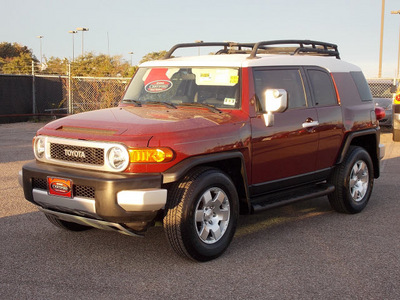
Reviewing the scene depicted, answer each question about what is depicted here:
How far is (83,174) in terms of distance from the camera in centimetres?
Answer: 505

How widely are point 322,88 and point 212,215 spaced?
243 centimetres

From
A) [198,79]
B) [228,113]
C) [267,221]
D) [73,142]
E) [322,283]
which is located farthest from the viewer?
[267,221]

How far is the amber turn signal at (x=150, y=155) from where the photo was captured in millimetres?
4883

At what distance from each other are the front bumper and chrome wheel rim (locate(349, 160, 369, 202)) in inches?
128

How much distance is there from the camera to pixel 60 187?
202 inches

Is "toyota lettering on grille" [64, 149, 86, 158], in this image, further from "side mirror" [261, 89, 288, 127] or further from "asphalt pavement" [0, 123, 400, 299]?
"side mirror" [261, 89, 288, 127]

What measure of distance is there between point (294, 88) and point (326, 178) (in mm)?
1247

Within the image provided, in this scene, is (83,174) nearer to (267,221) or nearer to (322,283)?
(322,283)

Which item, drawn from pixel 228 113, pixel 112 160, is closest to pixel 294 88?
pixel 228 113

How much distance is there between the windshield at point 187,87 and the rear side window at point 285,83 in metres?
0.27

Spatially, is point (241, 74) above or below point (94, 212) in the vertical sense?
above

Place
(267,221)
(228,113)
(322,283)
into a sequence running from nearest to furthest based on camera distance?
(322,283) < (228,113) < (267,221)

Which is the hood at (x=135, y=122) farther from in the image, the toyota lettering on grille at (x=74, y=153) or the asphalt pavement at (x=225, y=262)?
the asphalt pavement at (x=225, y=262)

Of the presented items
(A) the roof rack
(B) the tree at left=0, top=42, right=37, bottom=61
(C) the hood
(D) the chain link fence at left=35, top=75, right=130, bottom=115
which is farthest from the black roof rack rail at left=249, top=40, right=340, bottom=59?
(B) the tree at left=0, top=42, right=37, bottom=61
